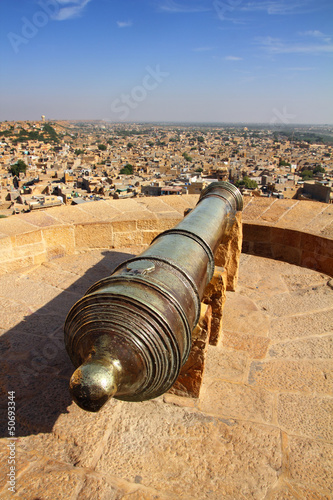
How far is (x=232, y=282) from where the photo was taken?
3.15 m

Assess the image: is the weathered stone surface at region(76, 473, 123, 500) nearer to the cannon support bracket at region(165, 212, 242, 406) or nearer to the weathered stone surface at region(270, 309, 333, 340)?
the cannon support bracket at region(165, 212, 242, 406)

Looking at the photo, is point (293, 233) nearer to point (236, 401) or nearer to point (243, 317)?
point (243, 317)

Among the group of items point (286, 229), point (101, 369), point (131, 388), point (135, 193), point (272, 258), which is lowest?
point (135, 193)

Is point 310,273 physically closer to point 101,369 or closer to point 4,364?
point 4,364

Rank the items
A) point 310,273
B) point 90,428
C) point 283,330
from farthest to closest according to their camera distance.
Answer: point 310,273 → point 283,330 → point 90,428

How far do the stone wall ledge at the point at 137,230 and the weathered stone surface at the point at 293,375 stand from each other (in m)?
1.65

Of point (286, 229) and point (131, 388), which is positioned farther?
point (286, 229)

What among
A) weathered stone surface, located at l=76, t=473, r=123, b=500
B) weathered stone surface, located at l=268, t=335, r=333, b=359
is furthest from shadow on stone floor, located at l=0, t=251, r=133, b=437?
weathered stone surface, located at l=268, t=335, r=333, b=359

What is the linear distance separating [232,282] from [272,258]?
1211 mm

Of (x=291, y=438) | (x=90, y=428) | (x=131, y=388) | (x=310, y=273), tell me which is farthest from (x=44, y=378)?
(x=310, y=273)

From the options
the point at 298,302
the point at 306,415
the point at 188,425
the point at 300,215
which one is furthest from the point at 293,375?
the point at 300,215

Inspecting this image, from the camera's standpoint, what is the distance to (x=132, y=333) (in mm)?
1079

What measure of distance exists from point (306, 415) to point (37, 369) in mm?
1399

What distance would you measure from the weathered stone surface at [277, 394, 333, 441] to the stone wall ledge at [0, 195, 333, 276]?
197 cm
